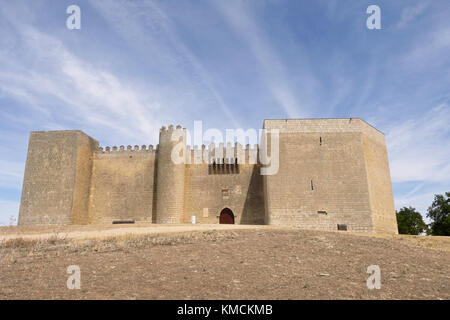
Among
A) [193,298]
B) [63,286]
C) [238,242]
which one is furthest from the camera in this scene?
Answer: [238,242]

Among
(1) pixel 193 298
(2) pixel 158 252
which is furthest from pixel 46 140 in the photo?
(1) pixel 193 298

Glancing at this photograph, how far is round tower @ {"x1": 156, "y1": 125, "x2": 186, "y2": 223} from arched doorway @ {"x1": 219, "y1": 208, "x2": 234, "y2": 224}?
2662mm

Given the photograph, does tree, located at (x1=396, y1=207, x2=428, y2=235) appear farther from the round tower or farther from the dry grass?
the dry grass

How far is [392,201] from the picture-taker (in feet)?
67.3

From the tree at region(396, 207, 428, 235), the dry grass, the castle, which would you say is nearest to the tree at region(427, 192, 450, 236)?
the tree at region(396, 207, 428, 235)

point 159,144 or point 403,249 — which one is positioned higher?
point 159,144

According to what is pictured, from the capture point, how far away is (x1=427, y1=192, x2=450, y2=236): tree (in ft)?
97.5

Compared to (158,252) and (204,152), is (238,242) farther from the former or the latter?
(204,152)

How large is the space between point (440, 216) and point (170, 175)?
27.2 metres

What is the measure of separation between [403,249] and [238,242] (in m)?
4.88

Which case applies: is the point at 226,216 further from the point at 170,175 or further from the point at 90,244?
the point at 90,244

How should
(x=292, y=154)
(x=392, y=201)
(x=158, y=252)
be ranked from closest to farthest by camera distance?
(x=158, y=252) < (x=292, y=154) < (x=392, y=201)

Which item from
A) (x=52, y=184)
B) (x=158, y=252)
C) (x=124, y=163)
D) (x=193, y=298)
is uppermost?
(x=124, y=163)

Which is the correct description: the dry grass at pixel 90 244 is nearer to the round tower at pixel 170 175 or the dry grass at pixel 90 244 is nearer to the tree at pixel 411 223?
the round tower at pixel 170 175
